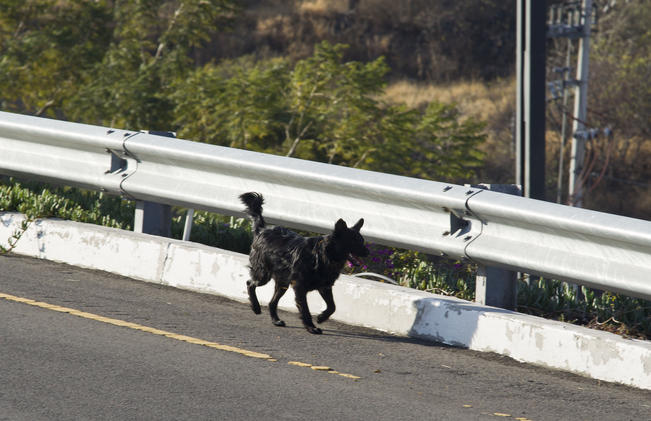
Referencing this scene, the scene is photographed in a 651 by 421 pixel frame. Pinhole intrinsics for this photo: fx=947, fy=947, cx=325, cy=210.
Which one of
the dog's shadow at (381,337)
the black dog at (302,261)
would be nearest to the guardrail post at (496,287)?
the dog's shadow at (381,337)

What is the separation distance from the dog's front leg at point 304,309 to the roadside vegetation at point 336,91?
1081 millimetres

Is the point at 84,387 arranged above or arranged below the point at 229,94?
below

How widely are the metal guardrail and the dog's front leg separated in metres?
0.69

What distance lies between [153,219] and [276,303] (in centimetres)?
182

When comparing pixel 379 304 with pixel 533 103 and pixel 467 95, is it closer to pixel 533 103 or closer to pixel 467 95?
pixel 533 103

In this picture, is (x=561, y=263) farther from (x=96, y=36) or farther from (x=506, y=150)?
(x=506, y=150)

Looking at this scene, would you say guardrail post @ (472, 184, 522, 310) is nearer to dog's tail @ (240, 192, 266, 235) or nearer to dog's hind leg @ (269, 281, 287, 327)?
dog's hind leg @ (269, 281, 287, 327)

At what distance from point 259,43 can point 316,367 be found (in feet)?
151

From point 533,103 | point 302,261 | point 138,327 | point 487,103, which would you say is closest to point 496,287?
point 302,261

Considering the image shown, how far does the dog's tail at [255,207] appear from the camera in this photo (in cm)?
689

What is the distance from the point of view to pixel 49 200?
820cm

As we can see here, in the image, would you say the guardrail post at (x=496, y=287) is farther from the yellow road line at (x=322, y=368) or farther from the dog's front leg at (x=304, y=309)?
the yellow road line at (x=322, y=368)

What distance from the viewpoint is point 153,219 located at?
788 cm

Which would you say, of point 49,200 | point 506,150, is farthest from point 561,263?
point 506,150
